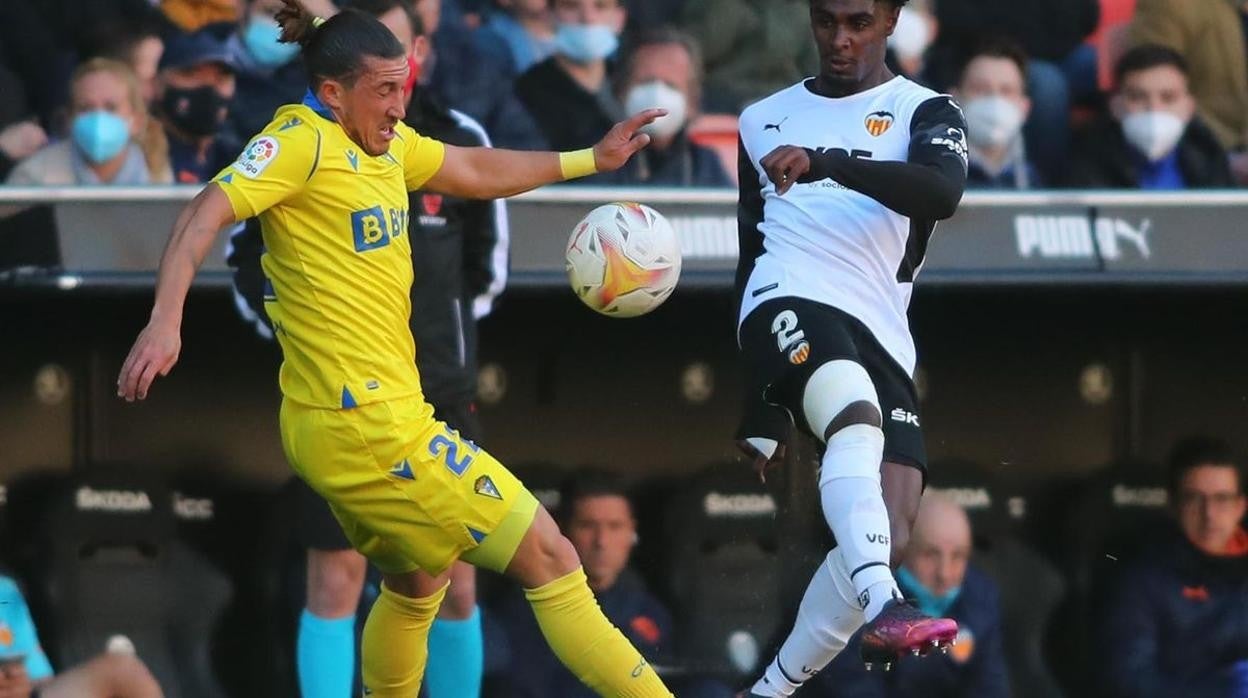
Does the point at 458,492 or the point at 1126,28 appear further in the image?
the point at 1126,28

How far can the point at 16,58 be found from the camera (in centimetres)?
825

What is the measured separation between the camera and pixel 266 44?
8.18 m

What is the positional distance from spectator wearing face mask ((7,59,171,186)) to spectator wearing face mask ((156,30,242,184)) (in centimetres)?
15

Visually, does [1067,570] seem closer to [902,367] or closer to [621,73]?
[621,73]

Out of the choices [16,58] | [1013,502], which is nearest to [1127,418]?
A: [1013,502]

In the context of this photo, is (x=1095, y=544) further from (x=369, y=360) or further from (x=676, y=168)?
(x=369, y=360)

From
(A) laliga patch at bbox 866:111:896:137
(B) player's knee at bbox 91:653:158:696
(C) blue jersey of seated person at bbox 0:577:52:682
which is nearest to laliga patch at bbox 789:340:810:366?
(A) laliga patch at bbox 866:111:896:137

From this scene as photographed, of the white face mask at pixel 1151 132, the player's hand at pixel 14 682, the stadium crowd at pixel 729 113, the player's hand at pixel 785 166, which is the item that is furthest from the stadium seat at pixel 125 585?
the white face mask at pixel 1151 132

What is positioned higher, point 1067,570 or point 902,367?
point 902,367

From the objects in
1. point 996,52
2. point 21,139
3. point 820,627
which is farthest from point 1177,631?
point 21,139

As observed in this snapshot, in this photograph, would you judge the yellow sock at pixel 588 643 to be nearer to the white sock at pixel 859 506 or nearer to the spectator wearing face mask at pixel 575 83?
the white sock at pixel 859 506

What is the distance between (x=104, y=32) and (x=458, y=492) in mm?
3046

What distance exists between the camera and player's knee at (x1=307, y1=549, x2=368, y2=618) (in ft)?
23.8

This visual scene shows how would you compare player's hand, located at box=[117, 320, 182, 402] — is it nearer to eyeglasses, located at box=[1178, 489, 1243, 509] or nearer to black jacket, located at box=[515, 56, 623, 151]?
black jacket, located at box=[515, 56, 623, 151]
